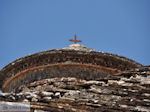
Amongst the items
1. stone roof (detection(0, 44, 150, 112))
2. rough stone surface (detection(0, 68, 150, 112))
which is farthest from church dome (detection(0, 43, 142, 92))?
rough stone surface (detection(0, 68, 150, 112))

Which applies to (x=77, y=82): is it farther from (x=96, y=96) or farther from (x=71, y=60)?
(x=71, y=60)

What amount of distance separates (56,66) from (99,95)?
15.3 ft

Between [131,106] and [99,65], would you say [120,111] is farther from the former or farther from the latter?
[99,65]

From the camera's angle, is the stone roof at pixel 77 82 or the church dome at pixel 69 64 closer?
the stone roof at pixel 77 82

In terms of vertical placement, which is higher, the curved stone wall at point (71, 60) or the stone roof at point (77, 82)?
the curved stone wall at point (71, 60)

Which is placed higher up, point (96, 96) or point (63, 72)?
point (63, 72)

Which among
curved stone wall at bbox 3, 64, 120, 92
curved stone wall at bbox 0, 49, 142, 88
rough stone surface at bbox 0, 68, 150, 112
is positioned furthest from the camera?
curved stone wall at bbox 0, 49, 142, 88

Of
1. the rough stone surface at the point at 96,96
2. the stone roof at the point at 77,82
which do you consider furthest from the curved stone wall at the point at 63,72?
the rough stone surface at the point at 96,96

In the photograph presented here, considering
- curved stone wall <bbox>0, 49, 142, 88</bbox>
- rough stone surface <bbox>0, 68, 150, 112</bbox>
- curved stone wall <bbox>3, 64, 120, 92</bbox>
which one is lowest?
rough stone surface <bbox>0, 68, 150, 112</bbox>

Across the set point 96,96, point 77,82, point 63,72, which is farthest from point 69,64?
point 96,96

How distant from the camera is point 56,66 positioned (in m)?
10.2

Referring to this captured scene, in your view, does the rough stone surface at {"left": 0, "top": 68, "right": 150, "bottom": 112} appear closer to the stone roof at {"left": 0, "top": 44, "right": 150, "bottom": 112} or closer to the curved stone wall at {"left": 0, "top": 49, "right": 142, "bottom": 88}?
the stone roof at {"left": 0, "top": 44, "right": 150, "bottom": 112}

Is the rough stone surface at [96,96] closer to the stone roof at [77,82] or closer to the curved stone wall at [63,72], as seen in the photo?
the stone roof at [77,82]

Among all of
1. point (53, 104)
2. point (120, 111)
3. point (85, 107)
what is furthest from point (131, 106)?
point (53, 104)
